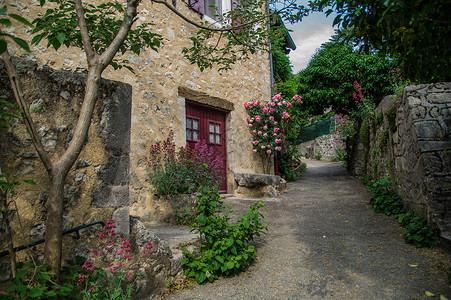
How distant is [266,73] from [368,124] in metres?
2.79

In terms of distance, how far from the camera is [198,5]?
546 centimetres

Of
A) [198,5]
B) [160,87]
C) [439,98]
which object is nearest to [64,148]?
[160,87]

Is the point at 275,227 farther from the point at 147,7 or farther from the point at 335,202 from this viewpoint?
the point at 147,7

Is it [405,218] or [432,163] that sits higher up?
[432,163]

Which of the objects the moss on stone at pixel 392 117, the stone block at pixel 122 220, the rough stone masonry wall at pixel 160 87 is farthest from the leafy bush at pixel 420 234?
the rough stone masonry wall at pixel 160 87

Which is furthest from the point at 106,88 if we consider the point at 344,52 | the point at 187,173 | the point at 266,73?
the point at 344,52

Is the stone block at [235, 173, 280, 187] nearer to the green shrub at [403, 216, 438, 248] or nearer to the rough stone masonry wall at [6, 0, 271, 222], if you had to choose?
the rough stone masonry wall at [6, 0, 271, 222]

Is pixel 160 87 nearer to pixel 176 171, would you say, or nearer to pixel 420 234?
pixel 176 171

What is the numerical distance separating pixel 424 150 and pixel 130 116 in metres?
2.97

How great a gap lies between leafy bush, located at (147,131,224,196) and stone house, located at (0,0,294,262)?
0.18 metres

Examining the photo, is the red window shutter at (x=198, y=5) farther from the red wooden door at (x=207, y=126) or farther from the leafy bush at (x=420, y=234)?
the leafy bush at (x=420, y=234)

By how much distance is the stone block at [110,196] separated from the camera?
1896 millimetres

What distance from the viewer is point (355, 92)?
7.74 metres

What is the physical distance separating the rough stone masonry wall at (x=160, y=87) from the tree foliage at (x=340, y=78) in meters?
3.22
